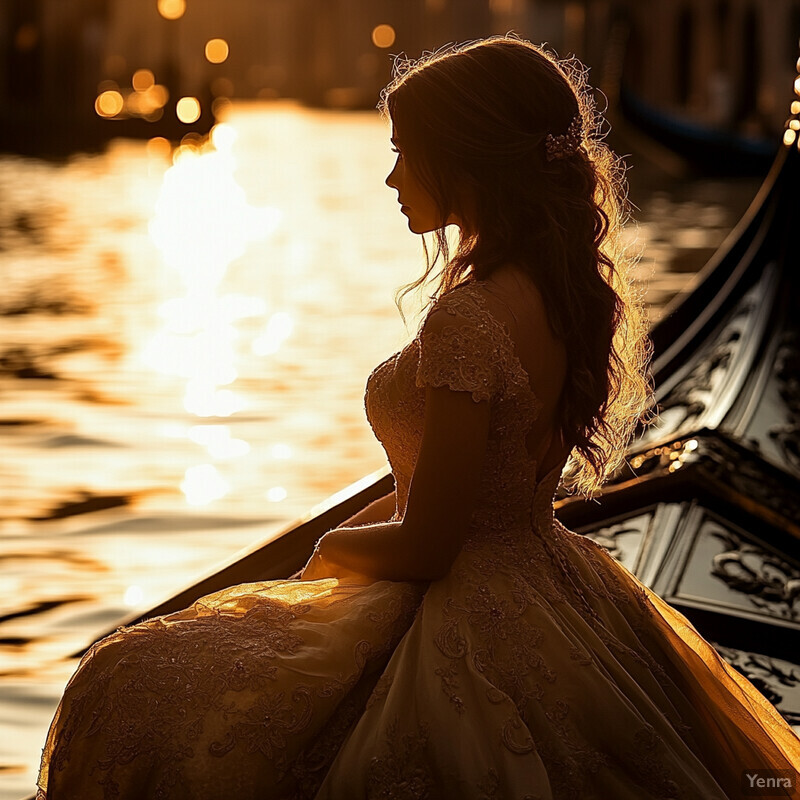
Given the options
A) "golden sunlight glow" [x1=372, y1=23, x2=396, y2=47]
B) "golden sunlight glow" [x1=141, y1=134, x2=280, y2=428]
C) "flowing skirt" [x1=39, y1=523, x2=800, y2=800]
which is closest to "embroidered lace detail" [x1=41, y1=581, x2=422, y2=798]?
"flowing skirt" [x1=39, y1=523, x2=800, y2=800]

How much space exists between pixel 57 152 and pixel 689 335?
62.3 feet

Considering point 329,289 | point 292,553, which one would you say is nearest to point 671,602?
point 292,553

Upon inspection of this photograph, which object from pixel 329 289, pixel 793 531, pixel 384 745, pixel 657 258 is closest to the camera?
pixel 384 745

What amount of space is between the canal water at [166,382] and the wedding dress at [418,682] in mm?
263

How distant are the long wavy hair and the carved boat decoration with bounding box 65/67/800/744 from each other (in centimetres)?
73

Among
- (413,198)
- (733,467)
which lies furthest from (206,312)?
(413,198)

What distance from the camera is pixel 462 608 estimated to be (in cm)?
140

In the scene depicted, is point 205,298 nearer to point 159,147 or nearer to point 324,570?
point 324,570

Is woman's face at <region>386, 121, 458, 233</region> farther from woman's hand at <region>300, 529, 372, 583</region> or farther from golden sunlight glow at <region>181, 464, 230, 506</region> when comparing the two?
golden sunlight glow at <region>181, 464, 230, 506</region>

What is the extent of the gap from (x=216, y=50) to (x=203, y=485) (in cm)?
6371

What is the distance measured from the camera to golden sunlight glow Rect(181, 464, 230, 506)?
386 centimetres

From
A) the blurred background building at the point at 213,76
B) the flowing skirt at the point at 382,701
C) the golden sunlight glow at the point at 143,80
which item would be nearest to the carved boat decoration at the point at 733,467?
the flowing skirt at the point at 382,701

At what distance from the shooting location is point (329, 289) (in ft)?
26.4

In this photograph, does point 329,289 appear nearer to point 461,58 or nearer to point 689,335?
point 689,335
